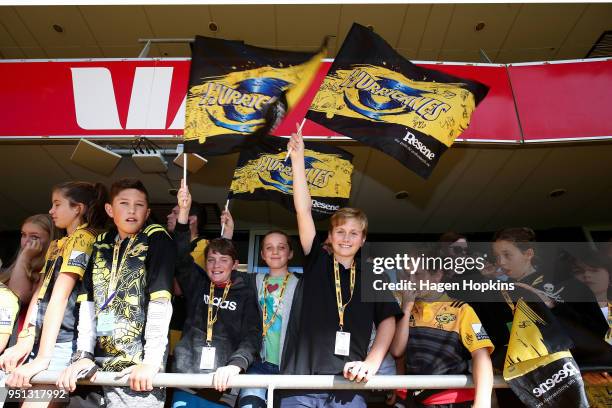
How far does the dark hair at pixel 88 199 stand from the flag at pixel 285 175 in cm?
123

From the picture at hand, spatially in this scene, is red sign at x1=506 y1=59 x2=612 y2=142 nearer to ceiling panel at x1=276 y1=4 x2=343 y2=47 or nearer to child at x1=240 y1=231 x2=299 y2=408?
ceiling panel at x1=276 y1=4 x2=343 y2=47

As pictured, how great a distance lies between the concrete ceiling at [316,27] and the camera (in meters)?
7.42

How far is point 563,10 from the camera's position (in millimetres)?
7473

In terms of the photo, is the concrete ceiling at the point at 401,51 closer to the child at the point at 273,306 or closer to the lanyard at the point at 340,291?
the child at the point at 273,306

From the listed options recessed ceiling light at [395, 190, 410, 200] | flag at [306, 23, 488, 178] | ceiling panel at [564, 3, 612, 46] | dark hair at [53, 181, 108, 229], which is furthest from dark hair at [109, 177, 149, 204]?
ceiling panel at [564, 3, 612, 46]

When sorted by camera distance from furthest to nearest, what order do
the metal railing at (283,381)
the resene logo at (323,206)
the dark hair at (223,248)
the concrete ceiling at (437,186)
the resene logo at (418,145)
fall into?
the concrete ceiling at (437,186) < the resene logo at (323,206) < the resene logo at (418,145) < the dark hair at (223,248) < the metal railing at (283,381)

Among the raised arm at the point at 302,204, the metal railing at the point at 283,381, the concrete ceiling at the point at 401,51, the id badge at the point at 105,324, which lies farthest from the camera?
the concrete ceiling at the point at 401,51

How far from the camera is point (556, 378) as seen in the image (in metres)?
2.72

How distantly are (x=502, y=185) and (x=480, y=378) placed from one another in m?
4.26

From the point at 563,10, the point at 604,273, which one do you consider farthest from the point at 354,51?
the point at 563,10

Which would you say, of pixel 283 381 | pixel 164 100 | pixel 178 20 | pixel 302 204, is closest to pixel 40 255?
pixel 302 204

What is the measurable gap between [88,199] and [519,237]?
3004 millimetres

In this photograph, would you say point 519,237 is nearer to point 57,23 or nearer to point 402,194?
point 402,194

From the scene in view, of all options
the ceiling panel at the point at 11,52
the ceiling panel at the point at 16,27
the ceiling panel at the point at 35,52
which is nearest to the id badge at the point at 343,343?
the ceiling panel at the point at 16,27
